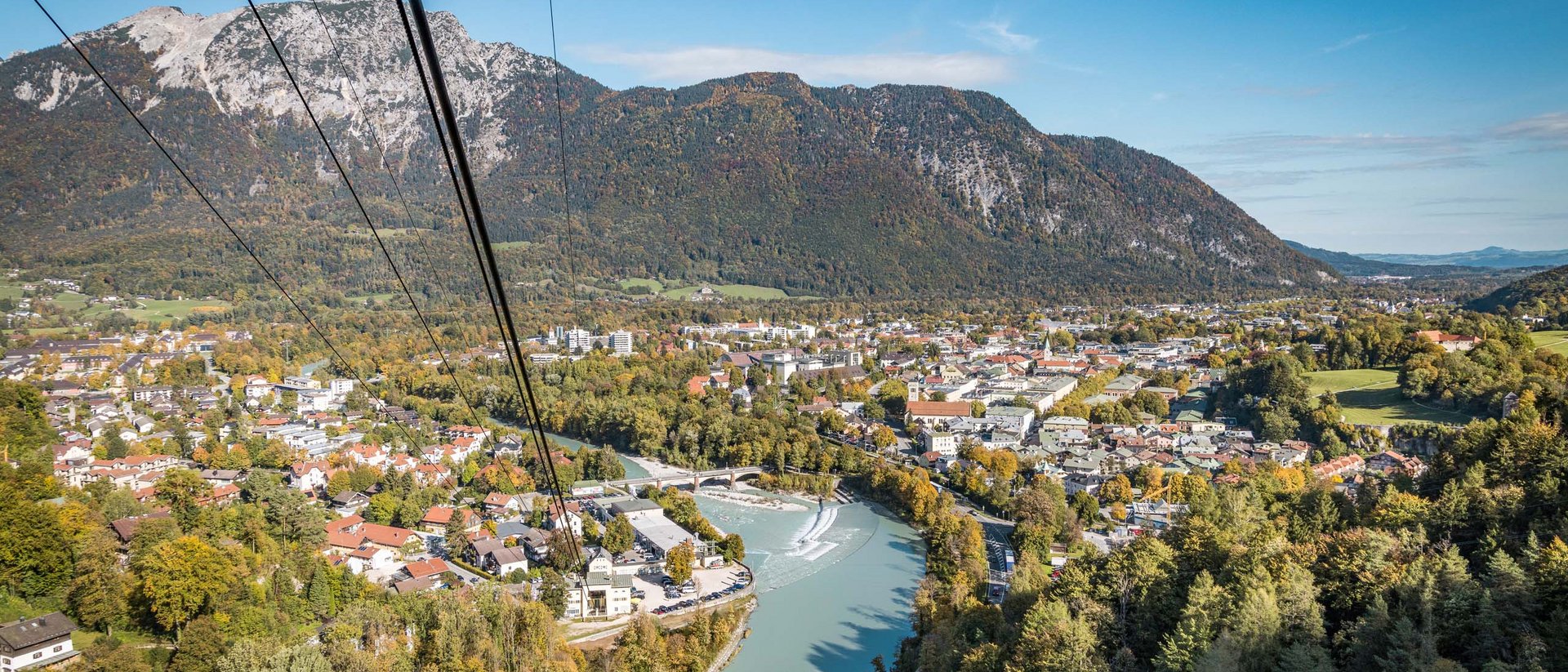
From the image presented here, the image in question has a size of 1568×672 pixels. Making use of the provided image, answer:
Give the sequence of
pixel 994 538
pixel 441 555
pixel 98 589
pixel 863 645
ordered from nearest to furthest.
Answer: pixel 98 589 → pixel 863 645 → pixel 441 555 → pixel 994 538

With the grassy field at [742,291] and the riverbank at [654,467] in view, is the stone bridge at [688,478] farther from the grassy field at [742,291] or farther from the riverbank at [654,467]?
the grassy field at [742,291]

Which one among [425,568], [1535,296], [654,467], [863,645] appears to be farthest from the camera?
[1535,296]

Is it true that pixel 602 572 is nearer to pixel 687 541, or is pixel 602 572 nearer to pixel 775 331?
pixel 687 541

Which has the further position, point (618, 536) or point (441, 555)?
point (618, 536)

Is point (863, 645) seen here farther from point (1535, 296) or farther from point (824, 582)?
point (1535, 296)

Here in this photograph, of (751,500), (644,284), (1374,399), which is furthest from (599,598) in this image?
(644,284)

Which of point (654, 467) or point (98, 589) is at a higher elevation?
point (98, 589)

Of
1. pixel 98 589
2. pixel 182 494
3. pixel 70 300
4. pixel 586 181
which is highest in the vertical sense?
pixel 586 181
